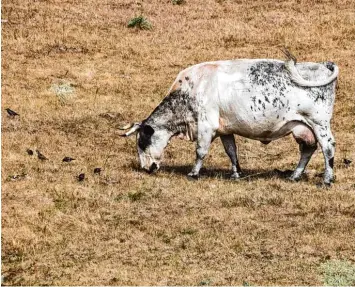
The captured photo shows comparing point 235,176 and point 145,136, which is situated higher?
point 145,136

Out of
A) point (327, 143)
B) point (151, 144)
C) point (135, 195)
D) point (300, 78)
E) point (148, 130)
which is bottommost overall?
point (135, 195)

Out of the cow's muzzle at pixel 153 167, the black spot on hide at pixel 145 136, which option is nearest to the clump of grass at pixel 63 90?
the black spot on hide at pixel 145 136

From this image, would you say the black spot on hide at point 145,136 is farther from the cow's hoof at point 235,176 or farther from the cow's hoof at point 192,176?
the cow's hoof at point 235,176

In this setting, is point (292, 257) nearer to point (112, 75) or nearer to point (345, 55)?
point (112, 75)

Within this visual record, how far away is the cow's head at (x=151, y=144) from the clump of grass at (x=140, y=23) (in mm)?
17277

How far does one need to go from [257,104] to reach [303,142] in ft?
4.59

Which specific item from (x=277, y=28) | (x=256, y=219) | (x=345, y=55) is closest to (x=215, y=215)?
(x=256, y=219)

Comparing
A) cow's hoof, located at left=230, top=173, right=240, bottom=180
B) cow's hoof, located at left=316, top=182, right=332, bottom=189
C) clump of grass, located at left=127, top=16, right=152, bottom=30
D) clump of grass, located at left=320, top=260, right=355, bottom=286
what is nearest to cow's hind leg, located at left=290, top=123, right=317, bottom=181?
cow's hoof, located at left=316, top=182, right=332, bottom=189

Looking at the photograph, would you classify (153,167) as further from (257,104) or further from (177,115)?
(257,104)

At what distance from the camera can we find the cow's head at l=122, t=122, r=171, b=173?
1934 centimetres

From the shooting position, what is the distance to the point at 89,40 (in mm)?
34406

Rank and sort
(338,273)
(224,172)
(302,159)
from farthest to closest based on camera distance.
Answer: (224,172) < (302,159) < (338,273)

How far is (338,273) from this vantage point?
13.4 metres

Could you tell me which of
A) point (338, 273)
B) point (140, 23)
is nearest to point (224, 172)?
point (338, 273)
